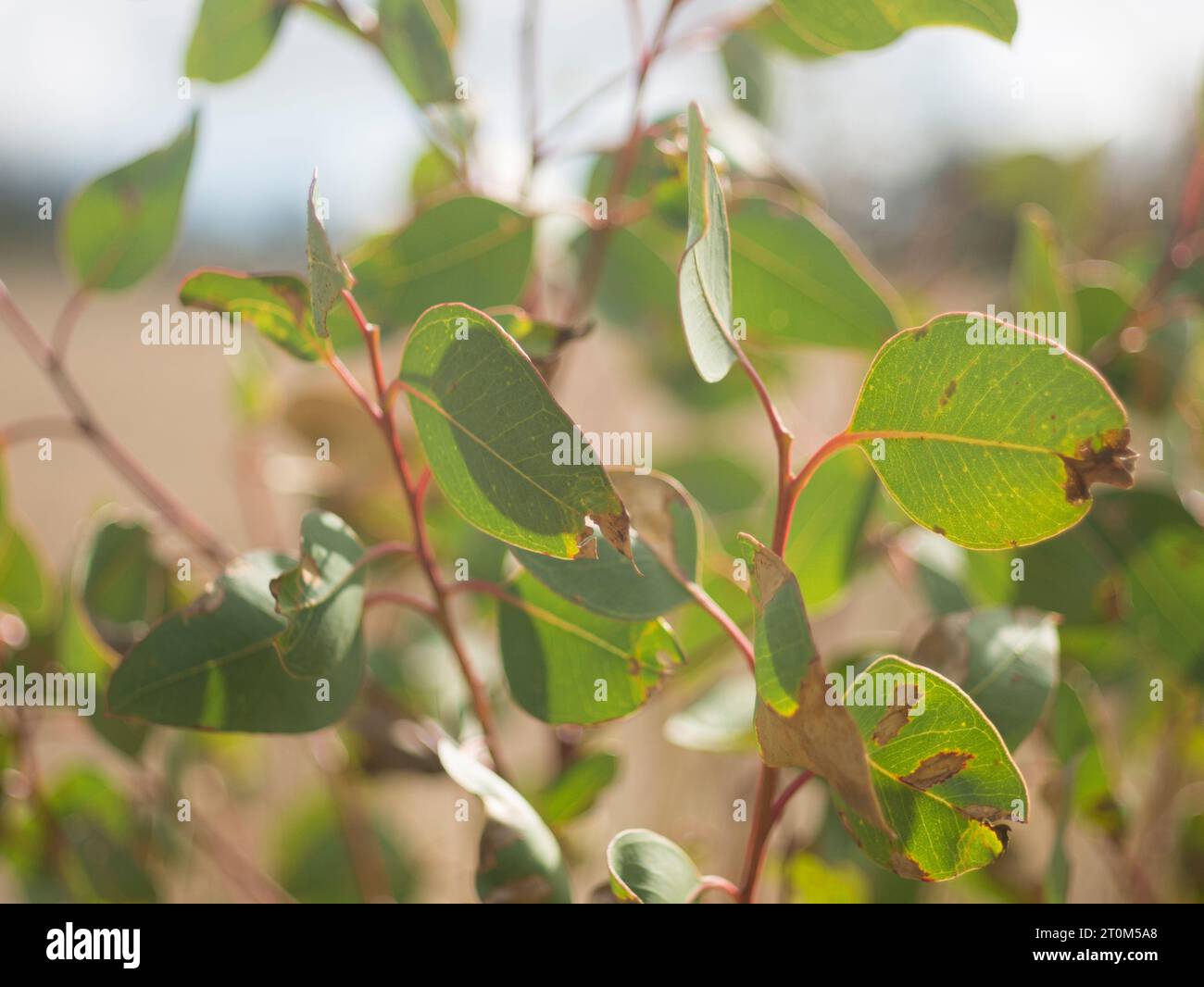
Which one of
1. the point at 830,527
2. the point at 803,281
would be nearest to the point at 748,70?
the point at 803,281

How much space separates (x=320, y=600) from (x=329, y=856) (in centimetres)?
50

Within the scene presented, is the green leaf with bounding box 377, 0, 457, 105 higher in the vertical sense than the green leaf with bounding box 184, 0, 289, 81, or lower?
lower

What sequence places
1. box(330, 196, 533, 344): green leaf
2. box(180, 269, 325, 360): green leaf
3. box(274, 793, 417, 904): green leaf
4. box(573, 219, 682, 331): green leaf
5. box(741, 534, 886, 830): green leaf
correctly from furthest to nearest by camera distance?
box(274, 793, 417, 904): green leaf < box(573, 219, 682, 331): green leaf < box(330, 196, 533, 344): green leaf < box(180, 269, 325, 360): green leaf < box(741, 534, 886, 830): green leaf

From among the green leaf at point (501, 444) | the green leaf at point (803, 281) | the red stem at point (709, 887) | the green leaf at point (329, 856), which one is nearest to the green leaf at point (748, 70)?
the green leaf at point (803, 281)

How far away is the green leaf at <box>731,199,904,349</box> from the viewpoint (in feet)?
1.69

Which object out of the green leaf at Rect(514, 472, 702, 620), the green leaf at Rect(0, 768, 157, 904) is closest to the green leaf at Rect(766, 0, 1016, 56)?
the green leaf at Rect(514, 472, 702, 620)

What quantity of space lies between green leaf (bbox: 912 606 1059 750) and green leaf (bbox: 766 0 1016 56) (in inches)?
9.1

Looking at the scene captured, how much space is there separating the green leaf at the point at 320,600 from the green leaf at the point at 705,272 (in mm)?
147

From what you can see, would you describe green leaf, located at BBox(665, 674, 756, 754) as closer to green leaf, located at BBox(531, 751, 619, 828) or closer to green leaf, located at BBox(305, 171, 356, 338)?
green leaf, located at BBox(531, 751, 619, 828)

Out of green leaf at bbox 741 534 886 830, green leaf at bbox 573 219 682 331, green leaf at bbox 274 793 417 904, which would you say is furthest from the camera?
green leaf at bbox 274 793 417 904

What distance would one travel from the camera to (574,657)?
405 mm
